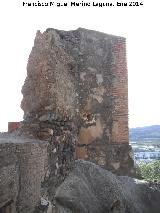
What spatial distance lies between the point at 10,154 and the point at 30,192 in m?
0.63

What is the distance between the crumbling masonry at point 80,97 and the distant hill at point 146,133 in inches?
2672

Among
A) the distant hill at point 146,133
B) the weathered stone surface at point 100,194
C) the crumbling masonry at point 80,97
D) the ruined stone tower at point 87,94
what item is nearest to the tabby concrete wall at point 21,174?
the weathered stone surface at point 100,194

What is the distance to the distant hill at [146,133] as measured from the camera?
247 ft

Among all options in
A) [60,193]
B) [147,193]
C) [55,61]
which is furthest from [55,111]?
[147,193]

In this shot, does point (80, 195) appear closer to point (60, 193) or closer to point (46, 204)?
point (60, 193)

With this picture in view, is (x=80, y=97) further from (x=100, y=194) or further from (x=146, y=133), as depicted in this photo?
(x=146, y=133)

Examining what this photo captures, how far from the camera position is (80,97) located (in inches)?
266

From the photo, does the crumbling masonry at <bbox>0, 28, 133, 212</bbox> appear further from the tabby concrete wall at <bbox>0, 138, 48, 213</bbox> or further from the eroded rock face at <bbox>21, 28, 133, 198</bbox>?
the tabby concrete wall at <bbox>0, 138, 48, 213</bbox>

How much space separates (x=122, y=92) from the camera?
7.13 metres

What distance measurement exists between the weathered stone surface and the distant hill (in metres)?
68.9

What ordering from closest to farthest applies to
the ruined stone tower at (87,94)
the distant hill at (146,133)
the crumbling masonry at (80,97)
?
1. the crumbling masonry at (80,97)
2. the ruined stone tower at (87,94)
3. the distant hill at (146,133)

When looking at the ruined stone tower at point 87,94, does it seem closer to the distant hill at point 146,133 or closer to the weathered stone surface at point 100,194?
the weathered stone surface at point 100,194

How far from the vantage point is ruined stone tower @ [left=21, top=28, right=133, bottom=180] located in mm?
5758

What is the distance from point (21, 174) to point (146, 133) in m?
76.4
